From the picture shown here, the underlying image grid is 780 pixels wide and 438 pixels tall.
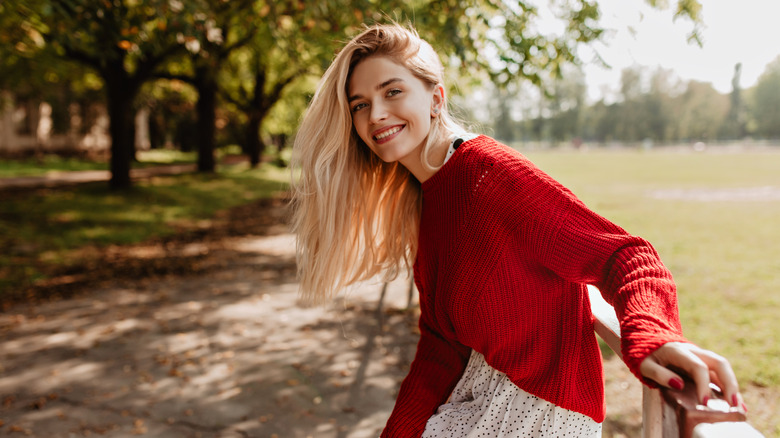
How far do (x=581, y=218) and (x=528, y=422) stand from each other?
715 millimetres

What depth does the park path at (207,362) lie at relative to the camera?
12.0ft

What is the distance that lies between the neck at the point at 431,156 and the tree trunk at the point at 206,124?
18.1 metres

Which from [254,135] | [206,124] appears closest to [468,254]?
[206,124]

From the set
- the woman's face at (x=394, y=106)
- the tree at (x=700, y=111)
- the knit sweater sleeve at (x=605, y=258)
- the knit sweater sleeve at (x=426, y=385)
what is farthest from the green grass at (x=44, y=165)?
the tree at (x=700, y=111)

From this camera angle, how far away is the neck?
1955mm

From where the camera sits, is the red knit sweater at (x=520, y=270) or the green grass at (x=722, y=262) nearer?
the red knit sweater at (x=520, y=270)

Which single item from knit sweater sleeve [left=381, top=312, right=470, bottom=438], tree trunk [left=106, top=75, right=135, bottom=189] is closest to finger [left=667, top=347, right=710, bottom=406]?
knit sweater sleeve [left=381, top=312, right=470, bottom=438]

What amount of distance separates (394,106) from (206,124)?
66.1 ft

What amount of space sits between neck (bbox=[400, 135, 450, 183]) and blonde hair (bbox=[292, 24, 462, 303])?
0.02 m

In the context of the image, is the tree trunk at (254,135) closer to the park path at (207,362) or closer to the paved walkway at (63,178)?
the paved walkway at (63,178)

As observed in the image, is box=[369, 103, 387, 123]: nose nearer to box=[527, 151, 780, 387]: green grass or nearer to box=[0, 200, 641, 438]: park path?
box=[0, 200, 641, 438]: park path

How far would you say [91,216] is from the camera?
11516mm

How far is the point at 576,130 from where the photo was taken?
3590 inches

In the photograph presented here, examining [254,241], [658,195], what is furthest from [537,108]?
[254,241]
